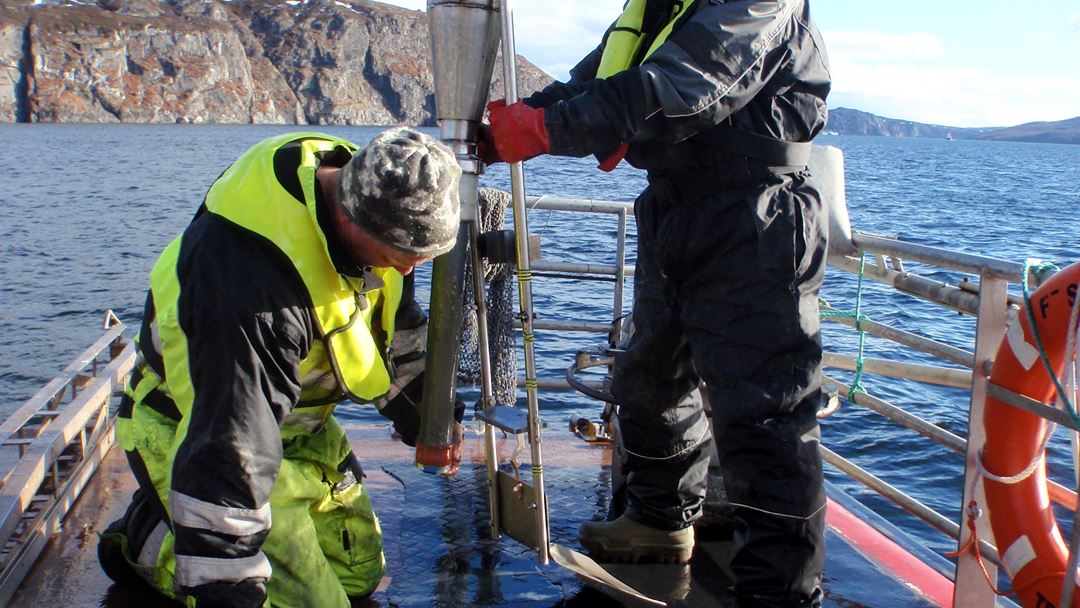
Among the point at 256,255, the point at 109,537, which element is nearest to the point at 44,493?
the point at 109,537

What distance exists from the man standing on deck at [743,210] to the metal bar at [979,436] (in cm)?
65

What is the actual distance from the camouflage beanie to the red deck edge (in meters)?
2.38

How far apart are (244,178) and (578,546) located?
2034 millimetres

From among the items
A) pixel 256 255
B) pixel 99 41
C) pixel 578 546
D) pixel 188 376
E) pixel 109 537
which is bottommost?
pixel 578 546

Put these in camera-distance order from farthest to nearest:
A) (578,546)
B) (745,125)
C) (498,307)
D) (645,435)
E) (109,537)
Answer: (498,307) → (578,546) → (645,435) → (109,537) → (745,125)

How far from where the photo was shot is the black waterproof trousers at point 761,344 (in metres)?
2.89

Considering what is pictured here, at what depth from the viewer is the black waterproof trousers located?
2.89 m

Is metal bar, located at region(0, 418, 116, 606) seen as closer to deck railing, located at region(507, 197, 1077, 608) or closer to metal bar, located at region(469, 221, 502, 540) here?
metal bar, located at region(469, 221, 502, 540)

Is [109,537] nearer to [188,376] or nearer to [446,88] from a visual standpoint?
[188,376]

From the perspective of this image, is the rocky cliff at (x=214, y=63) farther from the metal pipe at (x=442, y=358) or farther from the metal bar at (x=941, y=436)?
the metal pipe at (x=442, y=358)

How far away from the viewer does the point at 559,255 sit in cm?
1767

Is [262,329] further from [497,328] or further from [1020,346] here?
[497,328]

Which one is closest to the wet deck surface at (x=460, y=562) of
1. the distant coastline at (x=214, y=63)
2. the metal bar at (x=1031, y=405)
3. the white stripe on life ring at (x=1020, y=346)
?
the metal bar at (x=1031, y=405)

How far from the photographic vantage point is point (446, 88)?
3.02 meters
